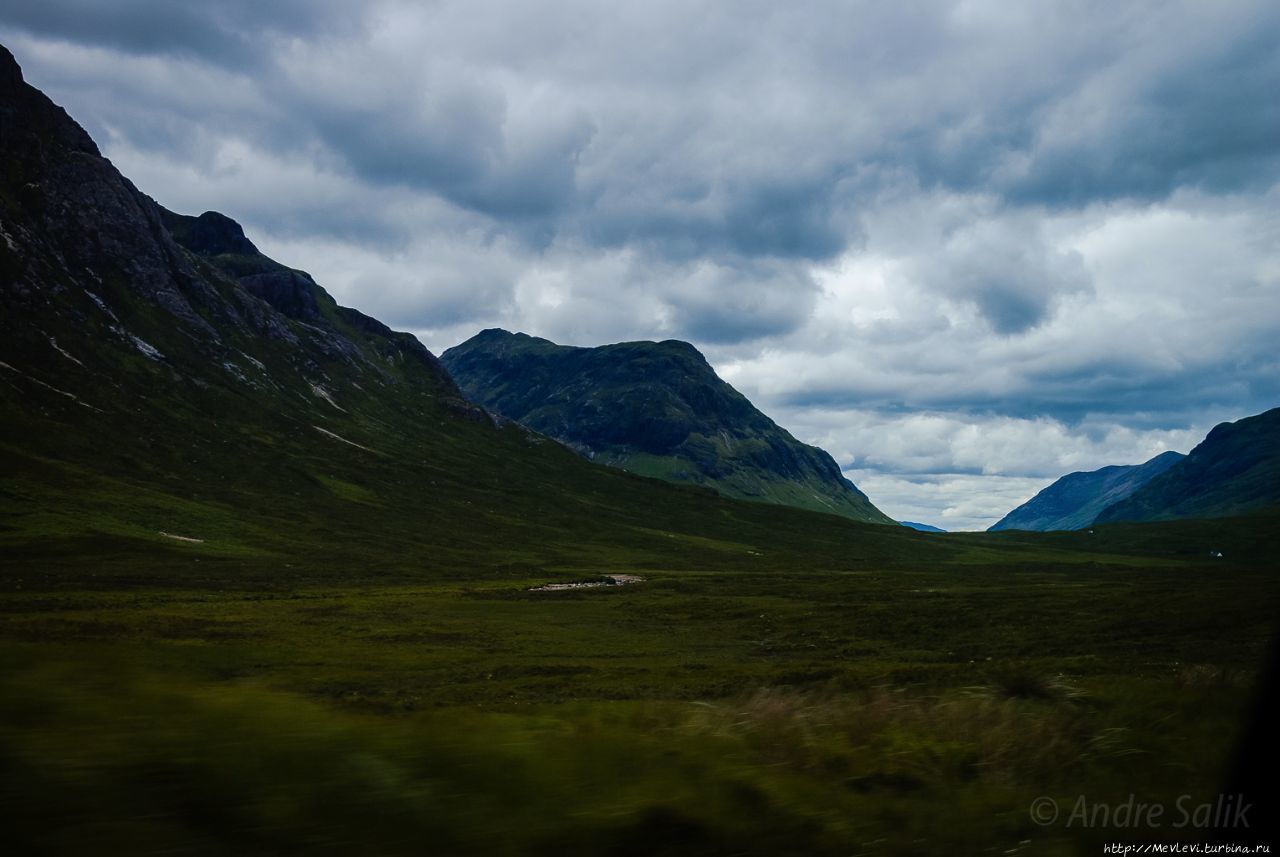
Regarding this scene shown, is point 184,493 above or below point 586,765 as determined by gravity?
below

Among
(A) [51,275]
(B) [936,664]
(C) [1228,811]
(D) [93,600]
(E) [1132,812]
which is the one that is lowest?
(D) [93,600]

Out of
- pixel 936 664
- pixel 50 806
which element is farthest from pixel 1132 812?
pixel 936 664

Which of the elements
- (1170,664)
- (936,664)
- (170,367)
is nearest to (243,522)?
(170,367)

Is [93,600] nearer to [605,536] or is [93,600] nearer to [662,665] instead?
[662,665]

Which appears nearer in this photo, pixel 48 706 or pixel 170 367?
pixel 48 706

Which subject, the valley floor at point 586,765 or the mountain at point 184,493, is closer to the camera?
the valley floor at point 586,765

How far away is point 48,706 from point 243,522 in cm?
14007

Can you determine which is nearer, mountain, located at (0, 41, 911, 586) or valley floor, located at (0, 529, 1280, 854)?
valley floor, located at (0, 529, 1280, 854)

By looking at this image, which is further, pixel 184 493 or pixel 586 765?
pixel 184 493

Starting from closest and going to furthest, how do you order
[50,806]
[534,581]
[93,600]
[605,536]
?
[50,806] < [93,600] < [534,581] < [605,536]

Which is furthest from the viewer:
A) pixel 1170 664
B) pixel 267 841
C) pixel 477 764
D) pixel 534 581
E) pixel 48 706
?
pixel 534 581

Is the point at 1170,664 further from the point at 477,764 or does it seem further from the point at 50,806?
the point at 50,806

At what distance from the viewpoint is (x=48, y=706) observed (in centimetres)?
536

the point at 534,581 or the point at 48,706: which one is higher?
the point at 48,706
